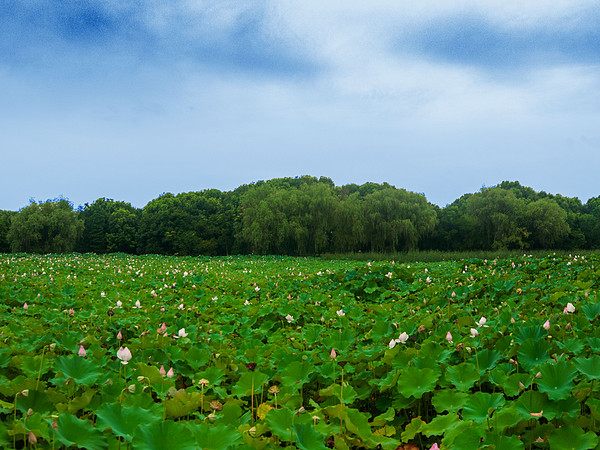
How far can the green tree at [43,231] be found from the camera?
43.7 meters

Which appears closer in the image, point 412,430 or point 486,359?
point 412,430

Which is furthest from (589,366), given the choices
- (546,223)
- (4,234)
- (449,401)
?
(4,234)

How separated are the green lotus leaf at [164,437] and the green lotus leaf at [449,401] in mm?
1427

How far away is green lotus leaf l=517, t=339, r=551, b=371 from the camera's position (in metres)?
2.52

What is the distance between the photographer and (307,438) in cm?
172

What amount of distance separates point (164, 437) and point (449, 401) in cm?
157

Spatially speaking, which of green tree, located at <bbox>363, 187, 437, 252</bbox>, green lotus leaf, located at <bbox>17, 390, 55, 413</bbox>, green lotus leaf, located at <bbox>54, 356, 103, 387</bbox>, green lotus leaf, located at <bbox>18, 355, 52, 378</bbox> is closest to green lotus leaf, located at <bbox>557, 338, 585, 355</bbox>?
green lotus leaf, located at <bbox>54, 356, 103, 387</bbox>

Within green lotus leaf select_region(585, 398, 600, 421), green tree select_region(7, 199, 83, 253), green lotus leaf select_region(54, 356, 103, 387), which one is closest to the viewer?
green lotus leaf select_region(585, 398, 600, 421)

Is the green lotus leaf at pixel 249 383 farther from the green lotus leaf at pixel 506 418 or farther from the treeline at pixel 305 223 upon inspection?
the treeline at pixel 305 223

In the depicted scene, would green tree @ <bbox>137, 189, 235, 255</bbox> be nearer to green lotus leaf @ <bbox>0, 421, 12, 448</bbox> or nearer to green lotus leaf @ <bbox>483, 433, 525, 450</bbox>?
green lotus leaf @ <bbox>0, 421, 12, 448</bbox>

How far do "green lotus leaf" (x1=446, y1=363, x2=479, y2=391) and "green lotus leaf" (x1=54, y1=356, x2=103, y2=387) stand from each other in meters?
2.07

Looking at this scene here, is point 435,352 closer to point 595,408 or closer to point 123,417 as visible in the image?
point 595,408

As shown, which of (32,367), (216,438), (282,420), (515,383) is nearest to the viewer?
(216,438)

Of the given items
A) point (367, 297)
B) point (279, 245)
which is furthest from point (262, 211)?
point (367, 297)
